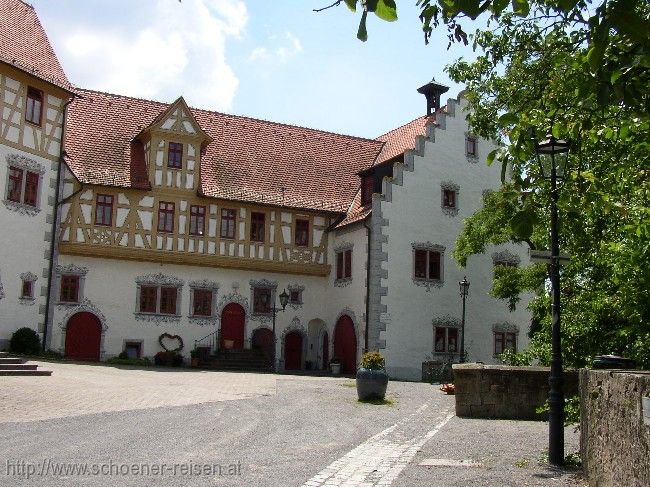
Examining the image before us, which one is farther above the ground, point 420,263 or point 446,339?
point 420,263

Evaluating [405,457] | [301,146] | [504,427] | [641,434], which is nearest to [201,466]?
[405,457]

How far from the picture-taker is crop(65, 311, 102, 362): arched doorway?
28188 mm

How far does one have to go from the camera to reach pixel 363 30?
3.81m

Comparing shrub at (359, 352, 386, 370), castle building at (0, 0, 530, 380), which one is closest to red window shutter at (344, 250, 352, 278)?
castle building at (0, 0, 530, 380)

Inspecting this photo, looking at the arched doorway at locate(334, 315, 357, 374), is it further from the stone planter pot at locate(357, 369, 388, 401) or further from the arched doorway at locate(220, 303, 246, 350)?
the stone planter pot at locate(357, 369, 388, 401)

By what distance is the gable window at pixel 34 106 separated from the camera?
87.4 feet

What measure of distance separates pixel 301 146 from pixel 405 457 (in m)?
27.3

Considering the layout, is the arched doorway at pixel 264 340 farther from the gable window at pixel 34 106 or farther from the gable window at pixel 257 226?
the gable window at pixel 34 106

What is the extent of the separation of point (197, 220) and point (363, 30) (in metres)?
27.1

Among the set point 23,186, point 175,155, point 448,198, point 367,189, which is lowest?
point 23,186

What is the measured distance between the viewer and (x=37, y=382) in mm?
17766

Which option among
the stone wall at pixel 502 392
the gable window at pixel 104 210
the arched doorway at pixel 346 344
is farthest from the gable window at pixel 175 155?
the stone wall at pixel 502 392

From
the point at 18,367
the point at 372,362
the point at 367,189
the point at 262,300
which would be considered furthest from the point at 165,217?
the point at 372,362

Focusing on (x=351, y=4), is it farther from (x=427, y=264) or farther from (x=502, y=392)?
(x=427, y=264)
